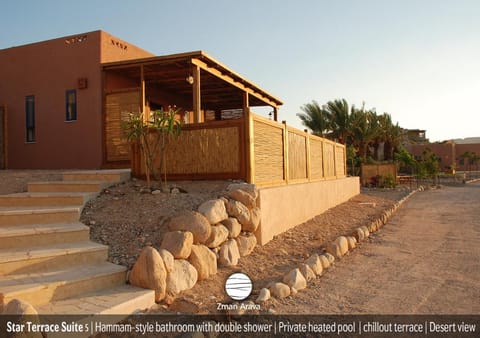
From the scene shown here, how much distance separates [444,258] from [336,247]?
1844mm

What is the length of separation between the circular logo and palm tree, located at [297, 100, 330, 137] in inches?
1109

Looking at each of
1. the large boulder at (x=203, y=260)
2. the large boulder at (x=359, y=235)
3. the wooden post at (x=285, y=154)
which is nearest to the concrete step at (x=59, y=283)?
the large boulder at (x=203, y=260)

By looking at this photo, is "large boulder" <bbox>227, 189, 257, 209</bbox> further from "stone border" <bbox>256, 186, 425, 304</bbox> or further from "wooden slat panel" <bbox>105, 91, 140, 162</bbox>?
"wooden slat panel" <bbox>105, 91, 140, 162</bbox>

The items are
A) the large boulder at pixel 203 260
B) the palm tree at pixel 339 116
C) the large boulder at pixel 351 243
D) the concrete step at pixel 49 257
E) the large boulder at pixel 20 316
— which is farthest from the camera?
the palm tree at pixel 339 116

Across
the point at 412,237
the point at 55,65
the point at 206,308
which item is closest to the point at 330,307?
the point at 206,308

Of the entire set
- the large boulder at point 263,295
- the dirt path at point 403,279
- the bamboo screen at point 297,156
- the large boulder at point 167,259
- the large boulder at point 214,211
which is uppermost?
the bamboo screen at point 297,156

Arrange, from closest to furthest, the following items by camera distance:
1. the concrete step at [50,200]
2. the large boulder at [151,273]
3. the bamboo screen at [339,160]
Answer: the large boulder at [151,273]
the concrete step at [50,200]
the bamboo screen at [339,160]

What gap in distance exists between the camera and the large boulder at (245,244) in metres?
6.00

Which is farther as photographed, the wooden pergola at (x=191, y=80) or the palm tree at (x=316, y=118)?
the palm tree at (x=316, y=118)

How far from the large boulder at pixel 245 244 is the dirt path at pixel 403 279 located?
124 cm

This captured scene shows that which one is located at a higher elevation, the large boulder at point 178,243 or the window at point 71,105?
the window at point 71,105

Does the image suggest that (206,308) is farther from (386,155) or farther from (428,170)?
(386,155)

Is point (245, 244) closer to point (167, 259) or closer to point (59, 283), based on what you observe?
point (167, 259)

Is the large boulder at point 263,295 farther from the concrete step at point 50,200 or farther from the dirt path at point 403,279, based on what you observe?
the concrete step at point 50,200
